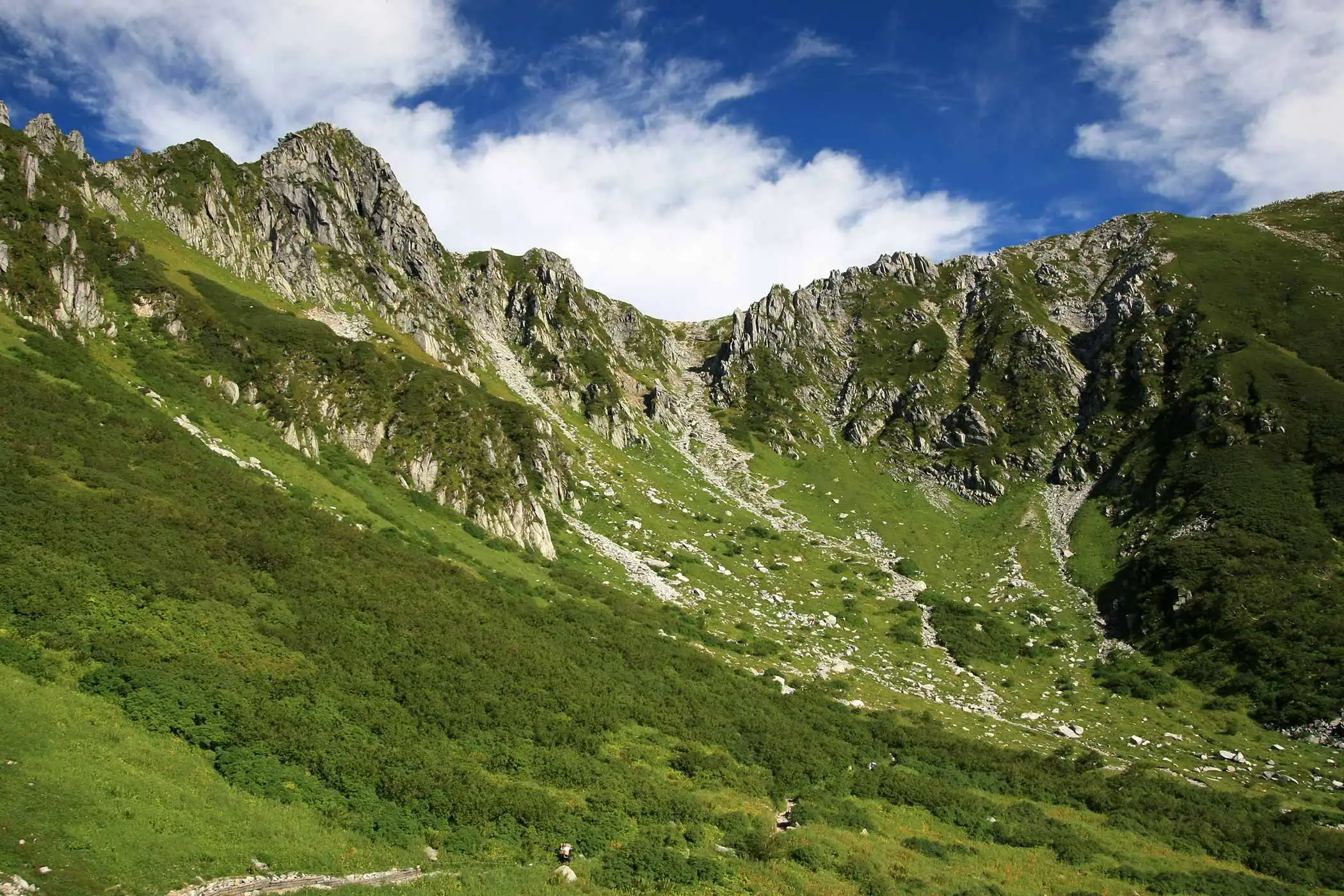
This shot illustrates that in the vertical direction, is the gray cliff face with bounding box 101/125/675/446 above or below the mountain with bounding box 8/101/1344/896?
above

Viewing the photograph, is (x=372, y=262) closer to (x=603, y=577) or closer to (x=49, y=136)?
(x=49, y=136)

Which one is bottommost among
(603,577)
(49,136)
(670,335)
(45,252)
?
(603,577)

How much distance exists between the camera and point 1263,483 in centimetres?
6291

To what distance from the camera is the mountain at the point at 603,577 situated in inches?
695

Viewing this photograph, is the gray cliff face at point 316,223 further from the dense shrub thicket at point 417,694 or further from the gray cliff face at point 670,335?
the dense shrub thicket at point 417,694

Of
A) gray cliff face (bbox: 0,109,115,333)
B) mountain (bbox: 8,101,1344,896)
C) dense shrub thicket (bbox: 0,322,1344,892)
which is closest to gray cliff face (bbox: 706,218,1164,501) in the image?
mountain (bbox: 8,101,1344,896)

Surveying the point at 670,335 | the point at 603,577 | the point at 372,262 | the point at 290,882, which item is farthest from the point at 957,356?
the point at 290,882

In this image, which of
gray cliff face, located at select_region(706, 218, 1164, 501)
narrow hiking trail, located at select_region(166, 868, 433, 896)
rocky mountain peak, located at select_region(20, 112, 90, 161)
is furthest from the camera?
gray cliff face, located at select_region(706, 218, 1164, 501)

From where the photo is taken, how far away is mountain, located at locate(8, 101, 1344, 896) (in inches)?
695

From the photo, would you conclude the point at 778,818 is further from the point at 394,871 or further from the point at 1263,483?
the point at 1263,483

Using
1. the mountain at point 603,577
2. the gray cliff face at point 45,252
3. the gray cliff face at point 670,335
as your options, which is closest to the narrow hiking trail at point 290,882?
the mountain at point 603,577

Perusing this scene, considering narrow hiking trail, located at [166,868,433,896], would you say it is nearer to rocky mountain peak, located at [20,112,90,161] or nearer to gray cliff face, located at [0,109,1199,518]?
gray cliff face, located at [0,109,1199,518]

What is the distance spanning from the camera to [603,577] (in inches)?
2031

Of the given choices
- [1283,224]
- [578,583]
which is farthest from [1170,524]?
[1283,224]
